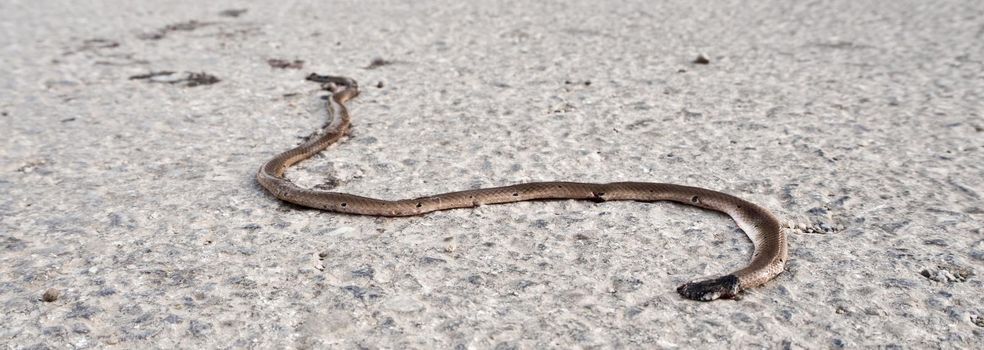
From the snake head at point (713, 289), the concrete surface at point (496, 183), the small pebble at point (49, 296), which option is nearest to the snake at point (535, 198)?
the concrete surface at point (496, 183)

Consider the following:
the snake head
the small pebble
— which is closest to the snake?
the snake head

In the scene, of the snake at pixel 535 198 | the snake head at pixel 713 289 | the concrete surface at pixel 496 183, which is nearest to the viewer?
the concrete surface at pixel 496 183

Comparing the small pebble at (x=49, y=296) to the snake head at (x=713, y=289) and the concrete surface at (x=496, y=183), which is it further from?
the snake head at (x=713, y=289)

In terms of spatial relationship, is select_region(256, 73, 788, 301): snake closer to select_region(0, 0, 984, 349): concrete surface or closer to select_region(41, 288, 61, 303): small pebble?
select_region(0, 0, 984, 349): concrete surface

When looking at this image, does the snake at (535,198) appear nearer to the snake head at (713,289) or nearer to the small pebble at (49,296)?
the snake head at (713,289)

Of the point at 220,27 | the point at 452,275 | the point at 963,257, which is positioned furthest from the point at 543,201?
the point at 220,27

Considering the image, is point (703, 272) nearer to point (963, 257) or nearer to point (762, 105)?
point (963, 257)

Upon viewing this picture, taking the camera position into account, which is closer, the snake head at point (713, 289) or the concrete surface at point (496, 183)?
the concrete surface at point (496, 183)

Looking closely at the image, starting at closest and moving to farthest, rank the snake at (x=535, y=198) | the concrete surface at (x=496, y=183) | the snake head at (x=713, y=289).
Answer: the concrete surface at (x=496, y=183) < the snake head at (x=713, y=289) < the snake at (x=535, y=198)

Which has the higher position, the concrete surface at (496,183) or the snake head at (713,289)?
the snake head at (713,289)
